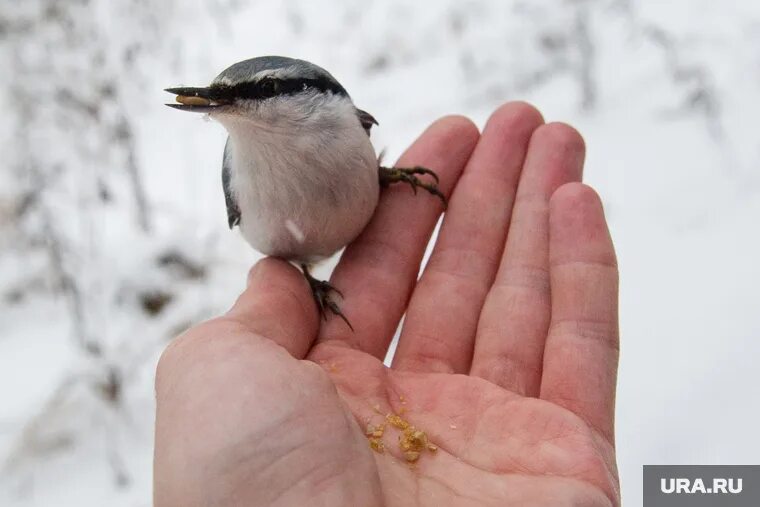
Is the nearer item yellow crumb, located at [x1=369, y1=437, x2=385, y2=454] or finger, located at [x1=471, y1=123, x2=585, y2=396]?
yellow crumb, located at [x1=369, y1=437, x2=385, y2=454]

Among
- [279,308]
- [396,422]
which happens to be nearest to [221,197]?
[279,308]

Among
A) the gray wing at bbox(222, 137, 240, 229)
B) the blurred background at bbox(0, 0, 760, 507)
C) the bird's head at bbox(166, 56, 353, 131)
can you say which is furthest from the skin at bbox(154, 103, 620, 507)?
the blurred background at bbox(0, 0, 760, 507)

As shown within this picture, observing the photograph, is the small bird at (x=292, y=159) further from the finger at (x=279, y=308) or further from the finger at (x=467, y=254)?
the finger at (x=467, y=254)

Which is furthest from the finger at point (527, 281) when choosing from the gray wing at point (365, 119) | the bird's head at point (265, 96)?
the bird's head at point (265, 96)

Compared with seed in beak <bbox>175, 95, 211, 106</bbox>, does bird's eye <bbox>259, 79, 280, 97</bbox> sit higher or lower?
higher

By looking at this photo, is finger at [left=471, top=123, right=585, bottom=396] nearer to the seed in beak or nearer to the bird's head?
the bird's head

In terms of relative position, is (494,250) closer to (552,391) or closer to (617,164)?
(552,391)

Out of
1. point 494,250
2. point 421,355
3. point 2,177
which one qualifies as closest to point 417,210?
point 494,250
